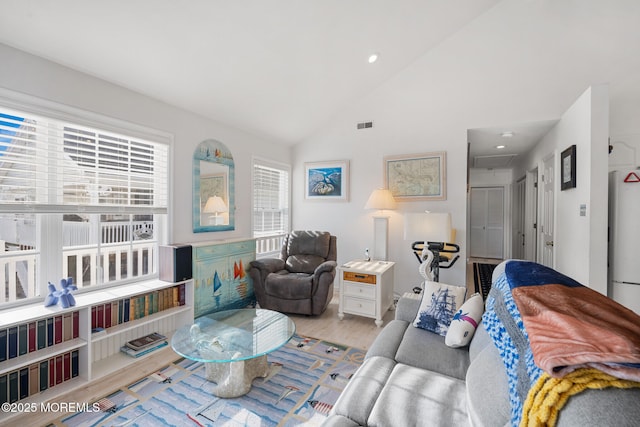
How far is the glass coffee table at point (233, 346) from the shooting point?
73.0 inches

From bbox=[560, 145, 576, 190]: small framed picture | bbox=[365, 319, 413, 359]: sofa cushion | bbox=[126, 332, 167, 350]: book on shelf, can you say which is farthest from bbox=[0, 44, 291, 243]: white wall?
bbox=[560, 145, 576, 190]: small framed picture

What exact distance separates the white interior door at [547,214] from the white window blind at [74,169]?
4452 mm

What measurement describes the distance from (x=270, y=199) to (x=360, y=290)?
202 cm

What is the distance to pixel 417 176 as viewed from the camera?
13.0ft

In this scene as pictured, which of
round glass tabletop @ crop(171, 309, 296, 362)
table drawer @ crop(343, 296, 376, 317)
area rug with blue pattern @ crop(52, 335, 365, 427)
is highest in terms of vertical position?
round glass tabletop @ crop(171, 309, 296, 362)

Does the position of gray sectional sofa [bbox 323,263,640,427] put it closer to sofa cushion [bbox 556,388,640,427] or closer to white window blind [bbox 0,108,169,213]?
sofa cushion [bbox 556,388,640,427]

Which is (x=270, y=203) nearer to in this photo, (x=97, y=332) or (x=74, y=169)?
(x=74, y=169)

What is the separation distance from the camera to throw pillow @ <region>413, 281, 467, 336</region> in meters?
2.05

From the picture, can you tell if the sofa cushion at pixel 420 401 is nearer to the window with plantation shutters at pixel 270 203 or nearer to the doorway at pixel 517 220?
the window with plantation shutters at pixel 270 203

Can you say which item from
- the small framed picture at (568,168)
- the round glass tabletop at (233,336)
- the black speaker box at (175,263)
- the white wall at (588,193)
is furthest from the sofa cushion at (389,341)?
the small framed picture at (568,168)

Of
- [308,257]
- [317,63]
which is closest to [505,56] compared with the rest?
[317,63]

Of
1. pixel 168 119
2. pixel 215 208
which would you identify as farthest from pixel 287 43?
pixel 215 208

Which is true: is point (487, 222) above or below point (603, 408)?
above

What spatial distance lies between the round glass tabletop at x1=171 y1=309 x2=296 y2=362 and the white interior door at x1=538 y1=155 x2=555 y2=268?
3.37 meters
